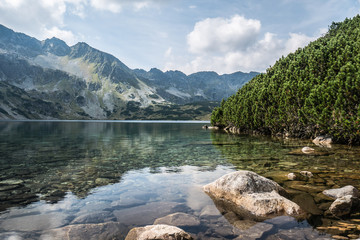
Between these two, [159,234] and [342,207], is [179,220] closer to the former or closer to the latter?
[159,234]

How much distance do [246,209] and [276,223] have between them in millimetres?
1819

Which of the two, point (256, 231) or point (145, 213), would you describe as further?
point (145, 213)

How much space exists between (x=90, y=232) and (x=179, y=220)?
370 centimetres

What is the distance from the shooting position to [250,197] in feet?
36.8

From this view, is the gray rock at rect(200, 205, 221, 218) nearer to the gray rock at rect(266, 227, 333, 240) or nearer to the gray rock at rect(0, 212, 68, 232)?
the gray rock at rect(266, 227, 333, 240)

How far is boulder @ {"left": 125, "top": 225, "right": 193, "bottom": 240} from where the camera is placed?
7.66 m

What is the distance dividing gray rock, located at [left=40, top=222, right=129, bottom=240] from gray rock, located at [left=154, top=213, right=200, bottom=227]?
1664 mm

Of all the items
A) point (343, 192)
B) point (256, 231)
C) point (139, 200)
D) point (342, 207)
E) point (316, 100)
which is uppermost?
point (316, 100)

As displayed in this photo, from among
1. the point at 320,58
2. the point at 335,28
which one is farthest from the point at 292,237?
the point at 335,28

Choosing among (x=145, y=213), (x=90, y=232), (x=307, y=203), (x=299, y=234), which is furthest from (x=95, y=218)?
A: (x=307, y=203)

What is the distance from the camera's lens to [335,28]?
125 meters

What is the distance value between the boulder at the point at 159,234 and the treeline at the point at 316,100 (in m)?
33.4

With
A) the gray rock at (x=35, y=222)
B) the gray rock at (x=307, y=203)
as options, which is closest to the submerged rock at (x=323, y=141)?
the gray rock at (x=307, y=203)

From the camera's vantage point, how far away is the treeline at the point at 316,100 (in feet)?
107
